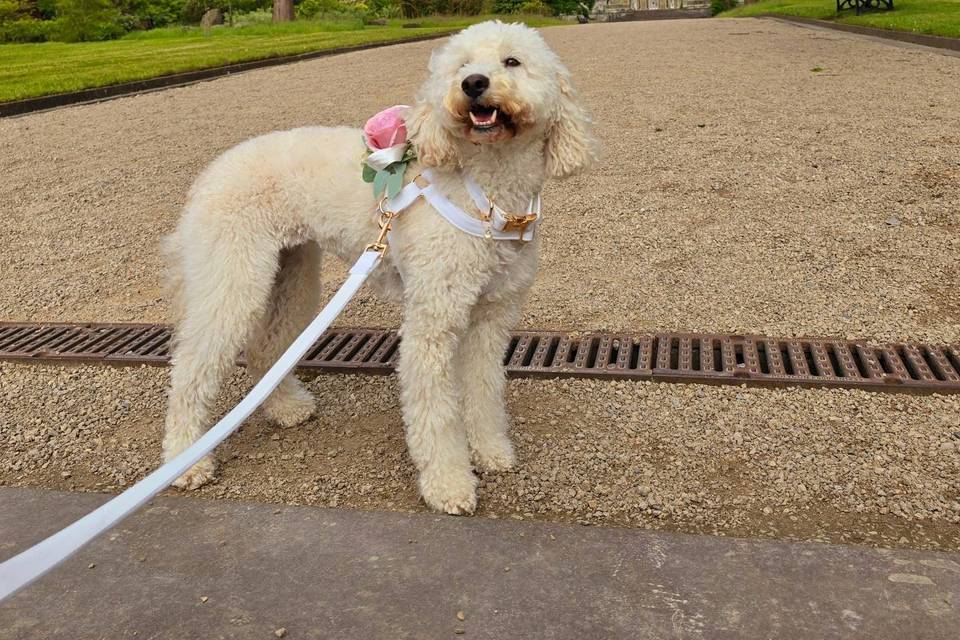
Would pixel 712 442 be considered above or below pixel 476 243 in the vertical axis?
below

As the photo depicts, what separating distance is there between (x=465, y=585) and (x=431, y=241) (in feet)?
3.77

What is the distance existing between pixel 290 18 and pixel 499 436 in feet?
99.7

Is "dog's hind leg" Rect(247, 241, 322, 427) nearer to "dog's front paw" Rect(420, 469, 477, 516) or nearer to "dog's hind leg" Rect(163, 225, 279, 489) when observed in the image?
"dog's hind leg" Rect(163, 225, 279, 489)

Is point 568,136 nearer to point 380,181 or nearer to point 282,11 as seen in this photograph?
point 380,181

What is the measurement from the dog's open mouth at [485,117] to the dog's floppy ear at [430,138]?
6.2 inches

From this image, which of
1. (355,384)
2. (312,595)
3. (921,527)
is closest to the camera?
(312,595)

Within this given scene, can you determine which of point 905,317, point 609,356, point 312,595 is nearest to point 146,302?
point 609,356

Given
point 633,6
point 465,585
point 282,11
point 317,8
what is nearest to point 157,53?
point 282,11

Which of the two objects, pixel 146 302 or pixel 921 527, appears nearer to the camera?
pixel 921 527

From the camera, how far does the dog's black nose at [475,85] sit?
2.60 metres

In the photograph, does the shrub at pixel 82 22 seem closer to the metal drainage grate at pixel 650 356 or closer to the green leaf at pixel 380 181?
the metal drainage grate at pixel 650 356

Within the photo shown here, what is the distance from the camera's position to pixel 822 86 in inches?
410

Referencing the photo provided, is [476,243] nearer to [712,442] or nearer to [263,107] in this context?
[712,442]

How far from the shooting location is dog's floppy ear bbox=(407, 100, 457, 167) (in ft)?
9.19
